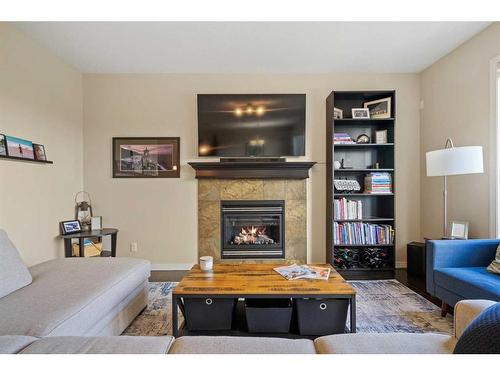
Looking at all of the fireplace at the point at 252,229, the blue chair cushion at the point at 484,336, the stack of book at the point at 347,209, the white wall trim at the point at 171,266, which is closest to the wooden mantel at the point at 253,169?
the fireplace at the point at 252,229

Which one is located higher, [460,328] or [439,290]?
[460,328]

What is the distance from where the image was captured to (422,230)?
3396 millimetres

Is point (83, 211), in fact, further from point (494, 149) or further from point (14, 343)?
point (494, 149)

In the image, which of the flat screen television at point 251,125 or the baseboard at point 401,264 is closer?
the flat screen television at point 251,125

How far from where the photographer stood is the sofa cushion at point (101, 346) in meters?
0.94

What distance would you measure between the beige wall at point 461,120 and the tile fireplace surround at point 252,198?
158cm

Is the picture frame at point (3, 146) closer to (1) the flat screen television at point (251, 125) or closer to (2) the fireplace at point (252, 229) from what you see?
(1) the flat screen television at point (251, 125)

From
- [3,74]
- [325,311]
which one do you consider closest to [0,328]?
[325,311]

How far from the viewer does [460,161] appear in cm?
225

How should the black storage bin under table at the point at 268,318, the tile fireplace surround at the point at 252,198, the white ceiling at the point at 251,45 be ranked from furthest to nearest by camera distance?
1. the tile fireplace surround at the point at 252,198
2. the white ceiling at the point at 251,45
3. the black storage bin under table at the point at 268,318

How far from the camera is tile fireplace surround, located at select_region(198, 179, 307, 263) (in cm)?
336

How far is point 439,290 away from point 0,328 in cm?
277

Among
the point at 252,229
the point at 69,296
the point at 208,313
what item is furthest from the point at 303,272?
the point at 252,229
